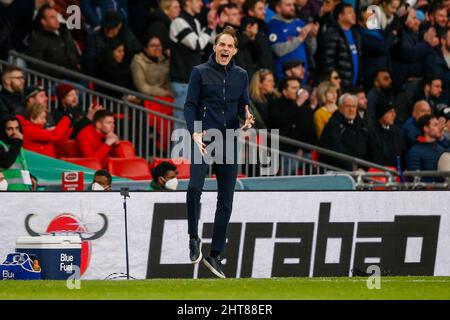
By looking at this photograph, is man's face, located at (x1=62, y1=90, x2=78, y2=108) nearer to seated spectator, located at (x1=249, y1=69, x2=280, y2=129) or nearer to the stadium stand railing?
the stadium stand railing

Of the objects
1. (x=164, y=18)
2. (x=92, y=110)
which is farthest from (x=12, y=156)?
(x=164, y=18)

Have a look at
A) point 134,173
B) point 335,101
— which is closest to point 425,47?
point 335,101

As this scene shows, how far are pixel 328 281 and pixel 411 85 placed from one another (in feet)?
35.8

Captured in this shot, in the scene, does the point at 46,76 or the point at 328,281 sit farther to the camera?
the point at 46,76

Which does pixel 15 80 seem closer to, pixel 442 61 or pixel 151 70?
pixel 151 70

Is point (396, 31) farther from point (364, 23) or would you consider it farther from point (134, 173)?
point (134, 173)

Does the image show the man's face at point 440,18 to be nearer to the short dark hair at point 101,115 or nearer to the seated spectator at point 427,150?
the seated spectator at point 427,150

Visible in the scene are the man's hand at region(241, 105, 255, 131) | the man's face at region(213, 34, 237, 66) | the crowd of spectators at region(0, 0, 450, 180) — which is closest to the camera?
the man's hand at region(241, 105, 255, 131)

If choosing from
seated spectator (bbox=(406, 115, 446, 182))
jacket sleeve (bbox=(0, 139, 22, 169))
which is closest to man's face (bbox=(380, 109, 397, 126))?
seated spectator (bbox=(406, 115, 446, 182))

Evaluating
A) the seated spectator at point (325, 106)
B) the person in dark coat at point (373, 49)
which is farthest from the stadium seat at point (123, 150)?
the person in dark coat at point (373, 49)

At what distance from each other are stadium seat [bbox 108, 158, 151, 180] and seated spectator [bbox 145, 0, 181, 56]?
2.55 metres

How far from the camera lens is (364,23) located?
24.6 metres

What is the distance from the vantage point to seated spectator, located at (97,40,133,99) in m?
21.8

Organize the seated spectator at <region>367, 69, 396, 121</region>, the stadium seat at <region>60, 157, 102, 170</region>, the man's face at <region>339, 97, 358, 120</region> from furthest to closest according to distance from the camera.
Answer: the seated spectator at <region>367, 69, 396, 121</region> → the man's face at <region>339, 97, 358, 120</region> → the stadium seat at <region>60, 157, 102, 170</region>
